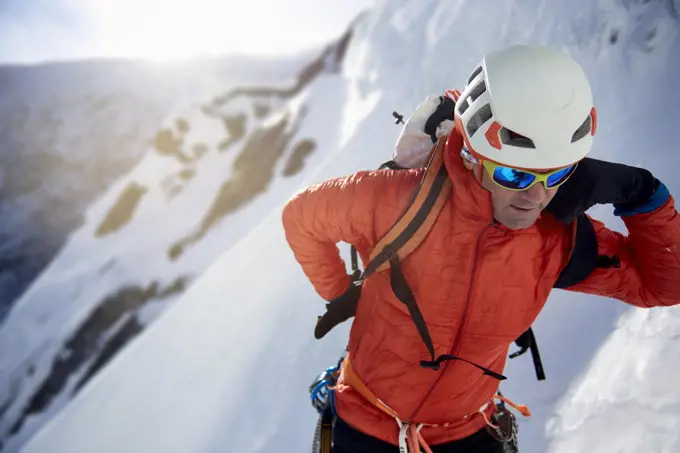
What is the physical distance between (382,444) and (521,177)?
4.76 ft

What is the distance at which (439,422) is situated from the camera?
7.13ft

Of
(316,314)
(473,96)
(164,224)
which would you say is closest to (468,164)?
(473,96)

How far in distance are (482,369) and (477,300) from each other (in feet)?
1.27

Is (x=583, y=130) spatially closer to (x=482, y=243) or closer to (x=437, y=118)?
(x=482, y=243)

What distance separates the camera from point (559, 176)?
5.35 ft

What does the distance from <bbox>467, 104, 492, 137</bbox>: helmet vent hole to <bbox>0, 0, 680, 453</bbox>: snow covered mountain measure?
6.41 ft

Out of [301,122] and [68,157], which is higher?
[68,157]

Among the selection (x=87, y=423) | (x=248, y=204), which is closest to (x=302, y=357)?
(x=87, y=423)

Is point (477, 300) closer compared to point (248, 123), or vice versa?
point (477, 300)

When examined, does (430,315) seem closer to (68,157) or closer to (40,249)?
(40,249)

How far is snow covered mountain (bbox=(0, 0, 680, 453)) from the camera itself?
2994 mm

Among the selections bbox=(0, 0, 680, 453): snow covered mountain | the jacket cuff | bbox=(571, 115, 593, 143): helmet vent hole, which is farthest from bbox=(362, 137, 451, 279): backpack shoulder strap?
bbox=(0, 0, 680, 453): snow covered mountain

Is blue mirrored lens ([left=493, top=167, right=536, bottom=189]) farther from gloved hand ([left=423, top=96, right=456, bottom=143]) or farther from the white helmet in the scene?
gloved hand ([left=423, top=96, right=456, bottom=143])

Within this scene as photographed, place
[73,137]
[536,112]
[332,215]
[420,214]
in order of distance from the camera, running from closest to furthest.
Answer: [536,112]
[420,214]
[332,215]
[73,137]
